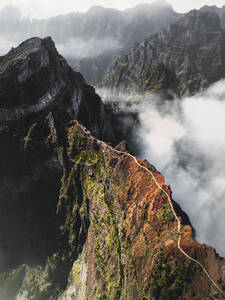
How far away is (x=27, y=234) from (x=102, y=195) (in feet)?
200

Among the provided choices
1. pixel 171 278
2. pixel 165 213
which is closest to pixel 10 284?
pixel 171 278

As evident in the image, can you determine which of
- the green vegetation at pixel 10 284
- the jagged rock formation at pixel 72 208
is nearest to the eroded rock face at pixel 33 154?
the jagged rock formation at pixel 72 208

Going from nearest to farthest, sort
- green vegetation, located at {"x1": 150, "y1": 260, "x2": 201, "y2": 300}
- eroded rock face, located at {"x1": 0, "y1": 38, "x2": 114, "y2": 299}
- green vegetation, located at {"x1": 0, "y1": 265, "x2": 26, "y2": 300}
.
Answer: green vegetation, located at {"x1": 150, "y1": 260, "x2": 201, "y2": 300}, eroded rock face, located at {"x1": 0, "y1": 38, "x2": 114, "y2": 299}, green vegetation, located at {"x1": 0, "y1": 265, "x2": 26, "y2": 300}

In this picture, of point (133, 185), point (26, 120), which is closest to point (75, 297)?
point (133, 185)

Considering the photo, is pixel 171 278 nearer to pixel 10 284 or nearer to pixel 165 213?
pixel 165 213

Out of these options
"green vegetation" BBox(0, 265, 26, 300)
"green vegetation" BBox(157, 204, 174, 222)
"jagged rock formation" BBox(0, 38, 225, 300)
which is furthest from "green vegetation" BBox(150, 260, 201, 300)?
"green vegetation" BBox(0, 265, 26, 300)

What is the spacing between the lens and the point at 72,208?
262 feet

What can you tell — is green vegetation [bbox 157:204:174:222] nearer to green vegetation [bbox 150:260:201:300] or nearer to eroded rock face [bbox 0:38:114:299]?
green vegetation [bbox 150:260:201:300]

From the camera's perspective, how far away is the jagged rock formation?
34.1 meters

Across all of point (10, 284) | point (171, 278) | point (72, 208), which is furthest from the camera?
point (10, 284)

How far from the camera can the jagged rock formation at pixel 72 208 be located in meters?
34.1

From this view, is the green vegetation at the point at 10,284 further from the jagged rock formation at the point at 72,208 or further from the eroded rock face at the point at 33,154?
the eroded rock face at the point at 33,154

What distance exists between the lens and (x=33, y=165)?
89812mm

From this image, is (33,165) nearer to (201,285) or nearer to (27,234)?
(27,234)
